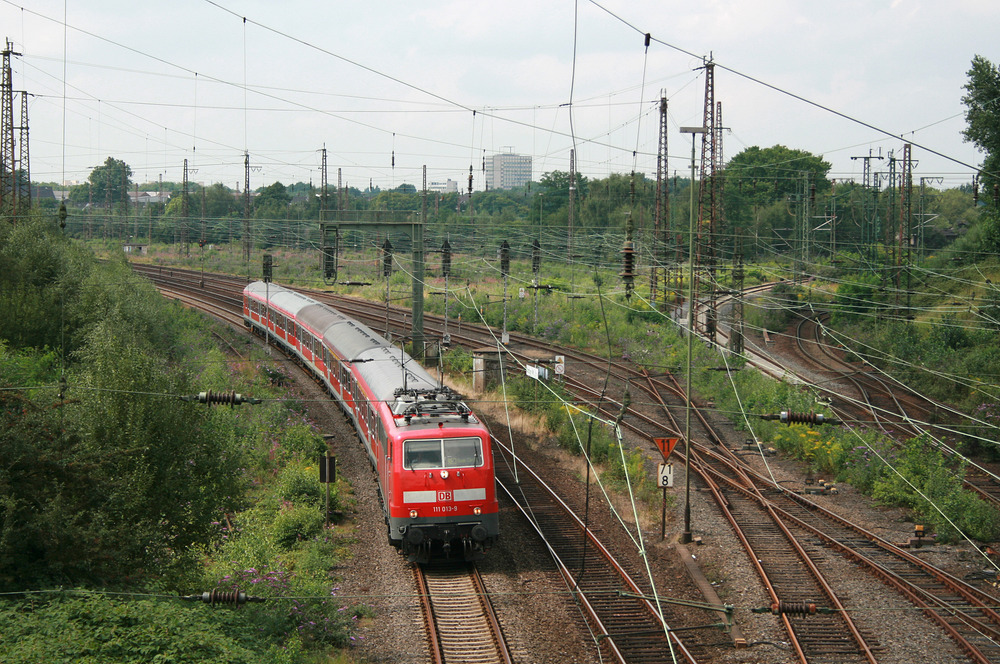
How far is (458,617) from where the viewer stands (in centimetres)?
1352

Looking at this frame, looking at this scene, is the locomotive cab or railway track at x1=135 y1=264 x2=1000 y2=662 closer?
railway track at x1=135 y1=264 x2=1000 y2=662

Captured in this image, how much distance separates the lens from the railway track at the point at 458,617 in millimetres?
12305

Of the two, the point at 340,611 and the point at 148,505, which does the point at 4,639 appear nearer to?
the point at 148,505

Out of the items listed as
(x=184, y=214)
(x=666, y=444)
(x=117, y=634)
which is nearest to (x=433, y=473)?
(x=666, y=444)

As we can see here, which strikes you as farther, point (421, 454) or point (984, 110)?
Answer: point (984, 110)

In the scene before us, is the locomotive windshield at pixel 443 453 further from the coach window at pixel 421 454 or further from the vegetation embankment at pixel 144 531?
the vegetation embankment at pixel 144 531

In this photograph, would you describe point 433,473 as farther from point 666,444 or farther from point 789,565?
point 789,565

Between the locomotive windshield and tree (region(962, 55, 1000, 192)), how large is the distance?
3677 centimetres

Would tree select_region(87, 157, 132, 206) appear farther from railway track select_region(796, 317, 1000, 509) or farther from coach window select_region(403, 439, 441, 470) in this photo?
coach window select_region(403, 439, 441, 470)

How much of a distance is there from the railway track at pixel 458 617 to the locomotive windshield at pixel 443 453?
2.00 metres

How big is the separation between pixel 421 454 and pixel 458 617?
9.63 feet

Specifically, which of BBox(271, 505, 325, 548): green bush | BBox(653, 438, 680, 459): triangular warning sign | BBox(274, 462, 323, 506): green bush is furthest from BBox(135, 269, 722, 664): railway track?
BBox(274, 462, 323, 506): green bush

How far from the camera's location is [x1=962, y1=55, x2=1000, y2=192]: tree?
41344 millimetres

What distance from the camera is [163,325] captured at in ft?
102
